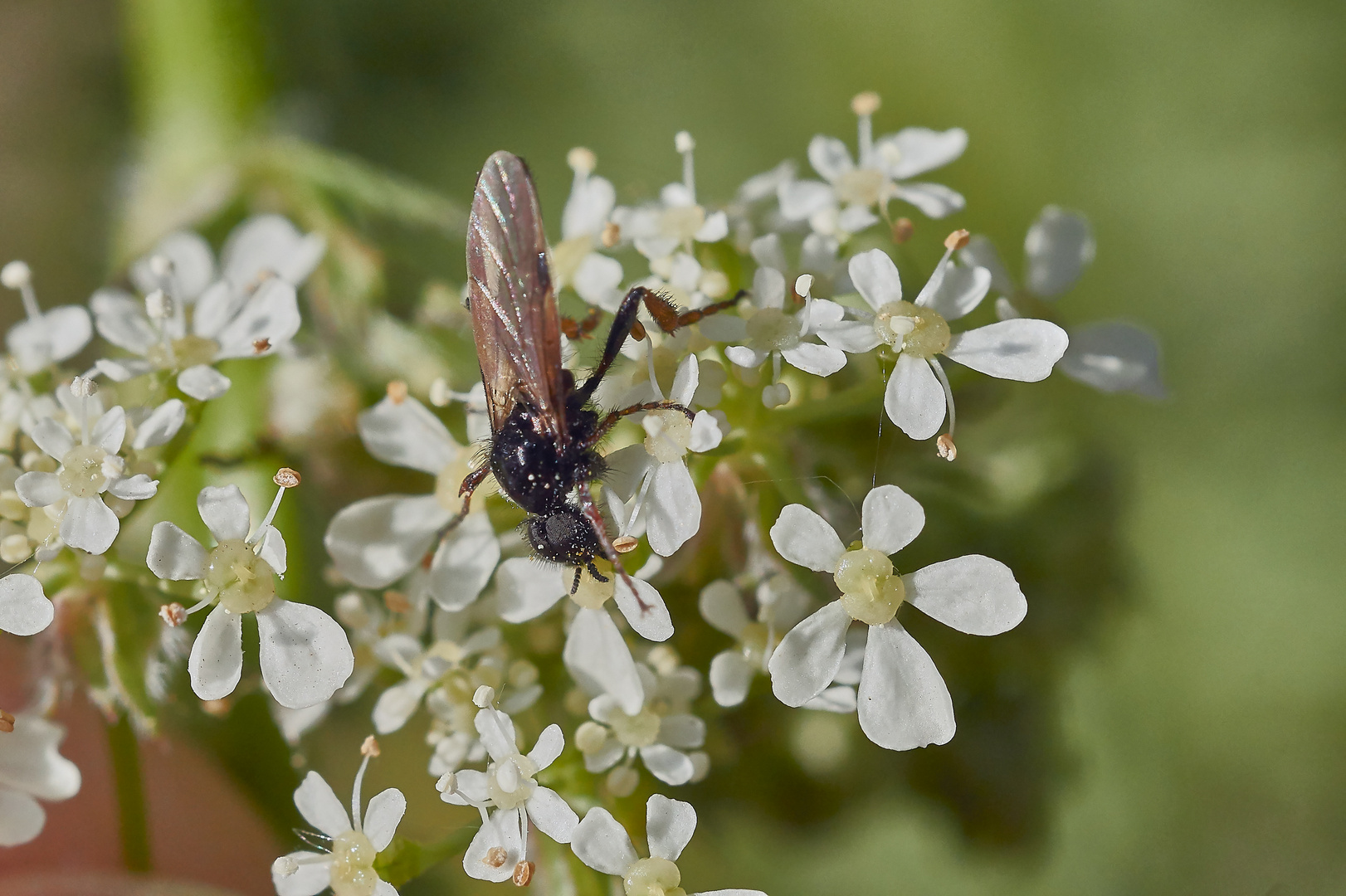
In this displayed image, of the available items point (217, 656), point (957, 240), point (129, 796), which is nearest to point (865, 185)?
point (957, 240)

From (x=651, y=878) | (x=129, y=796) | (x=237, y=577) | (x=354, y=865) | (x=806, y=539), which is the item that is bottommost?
(x=129, y=796)

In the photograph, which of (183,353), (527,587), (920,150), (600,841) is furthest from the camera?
(920,150)

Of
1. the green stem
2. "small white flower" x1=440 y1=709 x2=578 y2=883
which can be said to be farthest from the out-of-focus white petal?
the green stem

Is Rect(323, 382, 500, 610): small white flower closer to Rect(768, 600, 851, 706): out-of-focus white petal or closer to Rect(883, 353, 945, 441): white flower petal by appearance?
Rect(768, 600, 851, 706): out-of-focus white petal

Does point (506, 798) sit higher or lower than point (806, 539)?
lower

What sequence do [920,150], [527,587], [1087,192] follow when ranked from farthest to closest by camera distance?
1. [1087,192]
2. [920,150]
3. [527,587]

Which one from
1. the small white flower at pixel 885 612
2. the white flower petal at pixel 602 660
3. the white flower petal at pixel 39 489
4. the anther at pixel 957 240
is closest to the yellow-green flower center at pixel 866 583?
the small white flower at pixel 885 612

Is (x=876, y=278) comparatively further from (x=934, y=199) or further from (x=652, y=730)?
(x=652, y=730)

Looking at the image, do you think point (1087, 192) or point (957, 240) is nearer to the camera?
point (957, 240)
